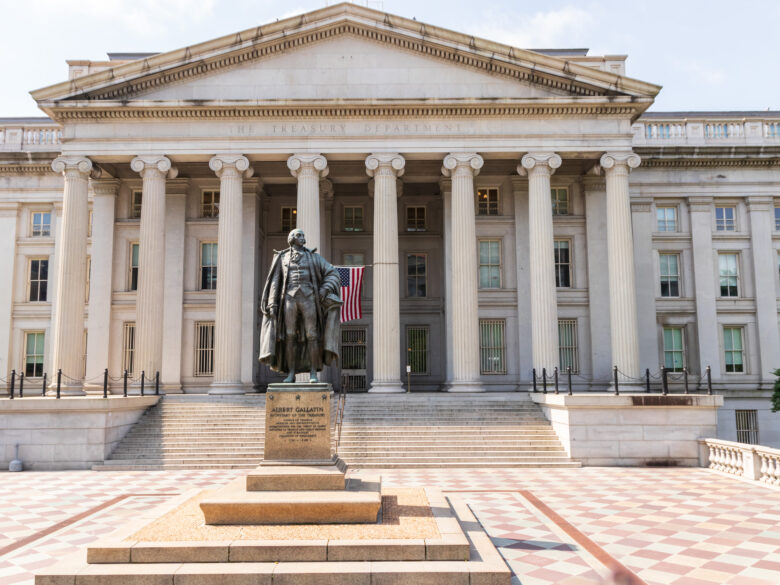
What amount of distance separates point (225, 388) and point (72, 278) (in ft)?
23.0

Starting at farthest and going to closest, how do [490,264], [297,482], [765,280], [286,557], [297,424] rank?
A: [765,280], [490,264], [297,424], [297,482], [286,557]

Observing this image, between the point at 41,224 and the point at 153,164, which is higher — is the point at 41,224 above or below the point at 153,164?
below

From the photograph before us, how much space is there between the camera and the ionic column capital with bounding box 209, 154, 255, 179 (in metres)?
25.3

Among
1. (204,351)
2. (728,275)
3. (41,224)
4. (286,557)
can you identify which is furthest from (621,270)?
(41,224)

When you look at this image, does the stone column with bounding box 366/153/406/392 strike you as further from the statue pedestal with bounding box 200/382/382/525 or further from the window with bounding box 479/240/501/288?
the statue pedestal with bounding box 200/382/382/525

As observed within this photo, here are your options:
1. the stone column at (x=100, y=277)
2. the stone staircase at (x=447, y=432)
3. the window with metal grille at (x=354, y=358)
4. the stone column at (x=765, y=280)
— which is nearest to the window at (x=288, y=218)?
the window with metal grille at (x=354, y=358)

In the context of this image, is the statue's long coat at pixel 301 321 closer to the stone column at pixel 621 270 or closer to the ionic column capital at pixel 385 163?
the ionic column capital at pixel 385 163

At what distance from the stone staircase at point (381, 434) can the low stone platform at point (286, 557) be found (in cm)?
989

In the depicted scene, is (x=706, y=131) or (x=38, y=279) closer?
(x=706, y=131)

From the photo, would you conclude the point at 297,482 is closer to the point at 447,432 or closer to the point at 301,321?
the point at 301,321

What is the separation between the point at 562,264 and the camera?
29031mm

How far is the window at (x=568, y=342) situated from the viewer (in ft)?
92.8

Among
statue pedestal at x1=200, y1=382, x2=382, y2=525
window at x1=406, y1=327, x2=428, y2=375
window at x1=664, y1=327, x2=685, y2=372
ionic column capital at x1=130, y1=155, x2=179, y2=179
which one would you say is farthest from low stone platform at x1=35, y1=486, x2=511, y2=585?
window at x1=664, y1=327, x2=685, y2=372

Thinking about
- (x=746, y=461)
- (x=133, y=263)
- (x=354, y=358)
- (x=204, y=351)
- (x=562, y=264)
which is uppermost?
(x=133, y=263)
